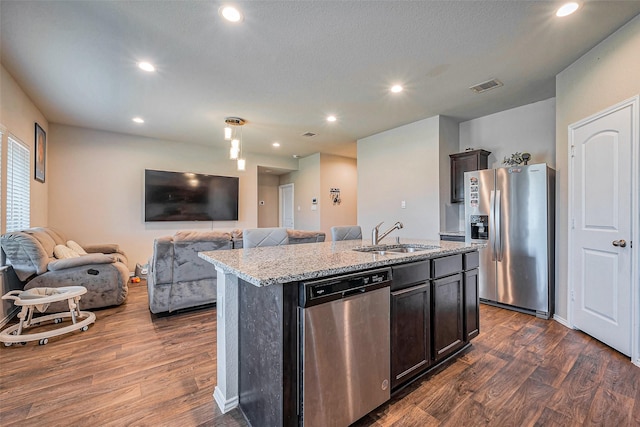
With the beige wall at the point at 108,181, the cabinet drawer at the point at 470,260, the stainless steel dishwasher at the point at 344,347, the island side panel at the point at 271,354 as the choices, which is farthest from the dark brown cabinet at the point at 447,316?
the beige wall at the point at 108,181

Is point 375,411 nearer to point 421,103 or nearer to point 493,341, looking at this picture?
point 493,341

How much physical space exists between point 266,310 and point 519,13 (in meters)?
2.80

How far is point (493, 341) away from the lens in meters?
2.58

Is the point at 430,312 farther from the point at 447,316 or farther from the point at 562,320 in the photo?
the point at 562,320

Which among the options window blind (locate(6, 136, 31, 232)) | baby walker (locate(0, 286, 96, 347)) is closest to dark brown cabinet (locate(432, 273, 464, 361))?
baby walker (locate(0, 286, 96, 347))

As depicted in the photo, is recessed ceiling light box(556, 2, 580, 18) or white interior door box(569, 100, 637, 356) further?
white interior door box(569, 100, 637, 356)

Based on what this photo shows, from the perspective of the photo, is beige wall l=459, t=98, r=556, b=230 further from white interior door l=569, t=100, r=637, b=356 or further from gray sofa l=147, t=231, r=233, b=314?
gray sofa l=147, t=231, r=233, b=314

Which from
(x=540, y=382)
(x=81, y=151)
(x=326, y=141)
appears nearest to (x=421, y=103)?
(x=326, y=141)

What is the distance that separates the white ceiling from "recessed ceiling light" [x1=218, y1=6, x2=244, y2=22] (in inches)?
1.9

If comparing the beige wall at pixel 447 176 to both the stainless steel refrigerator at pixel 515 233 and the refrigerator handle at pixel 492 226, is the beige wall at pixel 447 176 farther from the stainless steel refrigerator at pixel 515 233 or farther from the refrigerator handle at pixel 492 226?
the refrigerator handle at pixel 492 226

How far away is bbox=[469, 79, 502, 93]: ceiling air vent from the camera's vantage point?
10.8 ft

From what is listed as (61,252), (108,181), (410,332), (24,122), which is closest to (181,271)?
(61,252)

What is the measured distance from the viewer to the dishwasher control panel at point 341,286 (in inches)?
50.9

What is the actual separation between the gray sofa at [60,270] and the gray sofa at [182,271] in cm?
62
